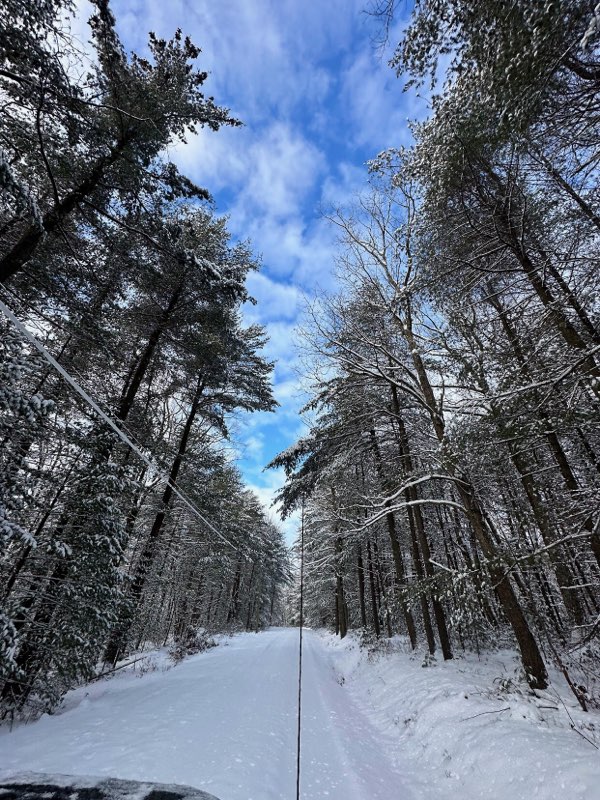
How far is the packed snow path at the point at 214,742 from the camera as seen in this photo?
371cm

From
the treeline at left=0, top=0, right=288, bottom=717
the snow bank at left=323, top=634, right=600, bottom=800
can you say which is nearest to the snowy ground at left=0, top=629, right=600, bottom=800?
the snow bank at left=323, top=634, right=600, bottom=800

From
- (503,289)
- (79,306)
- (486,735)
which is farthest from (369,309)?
(486,735)

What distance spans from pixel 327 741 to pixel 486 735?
241 cm

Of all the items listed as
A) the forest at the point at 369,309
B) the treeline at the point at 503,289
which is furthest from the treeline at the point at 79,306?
the treeline at the point at 503,289

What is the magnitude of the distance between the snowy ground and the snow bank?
0.02m

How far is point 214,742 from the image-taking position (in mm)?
4656

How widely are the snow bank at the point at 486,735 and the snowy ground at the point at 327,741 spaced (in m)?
0.02

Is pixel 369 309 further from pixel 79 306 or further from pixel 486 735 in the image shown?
pixel 486 735

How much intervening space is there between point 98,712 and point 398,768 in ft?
16.0

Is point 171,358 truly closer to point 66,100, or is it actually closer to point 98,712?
point 66,100

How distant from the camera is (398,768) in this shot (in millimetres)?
4996

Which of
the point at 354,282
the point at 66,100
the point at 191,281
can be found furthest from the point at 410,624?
the point at 66,100

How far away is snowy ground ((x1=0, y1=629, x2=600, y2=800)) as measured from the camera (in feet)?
12.2

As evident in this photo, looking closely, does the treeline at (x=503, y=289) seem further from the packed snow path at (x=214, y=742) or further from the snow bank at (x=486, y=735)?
the packed snow path at (x=214, y=742)
